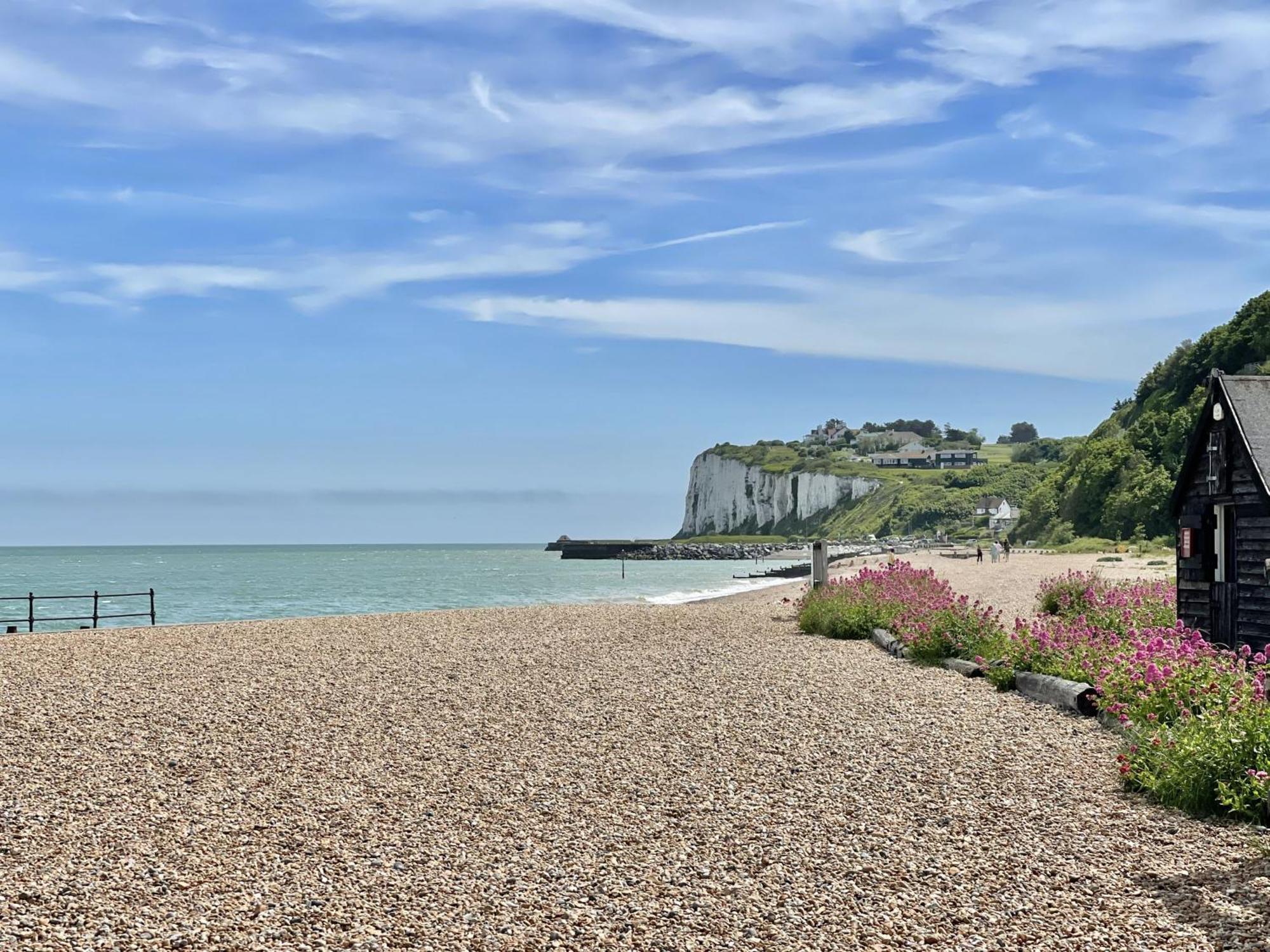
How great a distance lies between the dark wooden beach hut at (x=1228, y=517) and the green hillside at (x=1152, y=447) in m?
53.3

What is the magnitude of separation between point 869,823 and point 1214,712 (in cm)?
300

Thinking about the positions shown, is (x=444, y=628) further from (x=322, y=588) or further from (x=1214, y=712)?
(x=322, y=588)

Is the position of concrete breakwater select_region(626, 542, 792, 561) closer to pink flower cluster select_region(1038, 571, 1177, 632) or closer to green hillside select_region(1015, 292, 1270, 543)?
green hillside select_region(1015, 292, 1270, 543)

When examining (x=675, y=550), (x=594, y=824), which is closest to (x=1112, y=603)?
(x=594, y=824)

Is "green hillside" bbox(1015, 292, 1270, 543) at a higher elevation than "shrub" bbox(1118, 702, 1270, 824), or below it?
higher

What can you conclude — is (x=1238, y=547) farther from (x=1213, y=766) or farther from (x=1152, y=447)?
(x=1152, y=447)

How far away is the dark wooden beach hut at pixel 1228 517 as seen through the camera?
Result: 13.0 m

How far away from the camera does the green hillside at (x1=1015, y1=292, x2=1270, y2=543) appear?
6919 cm

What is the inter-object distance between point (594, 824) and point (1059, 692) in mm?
5934

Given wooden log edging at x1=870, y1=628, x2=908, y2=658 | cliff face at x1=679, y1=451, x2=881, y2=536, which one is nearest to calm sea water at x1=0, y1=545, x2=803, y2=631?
wooden log edging at x1=870, y1=628, x2=908, y2=658

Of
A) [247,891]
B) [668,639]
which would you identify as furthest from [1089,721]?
[668,639]

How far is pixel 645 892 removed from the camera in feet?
18.9

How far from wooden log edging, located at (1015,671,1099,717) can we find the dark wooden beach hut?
3312 millimetres

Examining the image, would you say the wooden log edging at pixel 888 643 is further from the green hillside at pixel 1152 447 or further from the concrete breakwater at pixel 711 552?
the concrete breakwater at pixel 711 552
